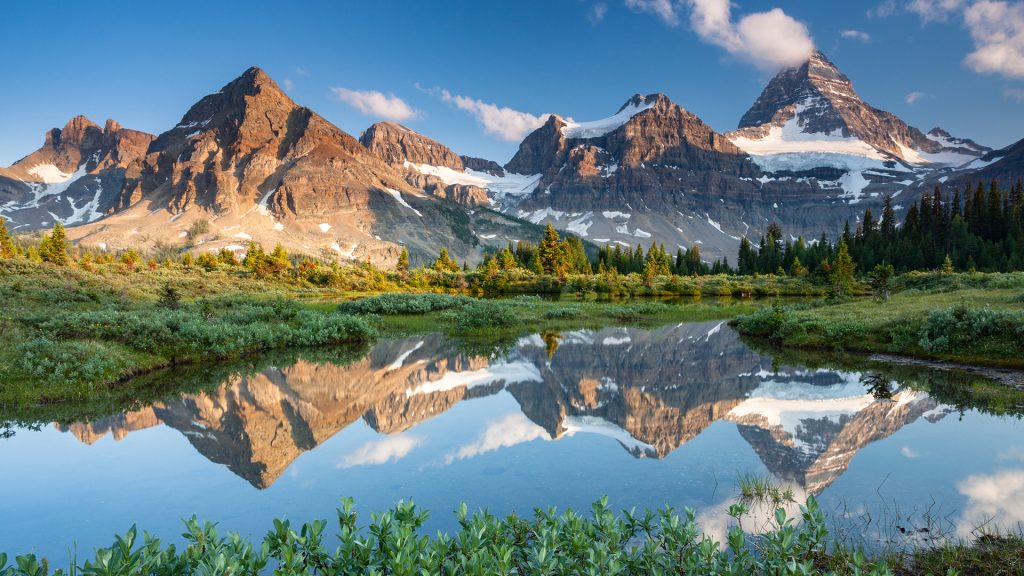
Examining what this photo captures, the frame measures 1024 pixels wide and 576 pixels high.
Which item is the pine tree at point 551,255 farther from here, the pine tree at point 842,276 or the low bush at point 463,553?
the low bush at point 463,553

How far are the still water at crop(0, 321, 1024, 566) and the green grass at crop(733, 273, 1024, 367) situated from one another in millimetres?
3422

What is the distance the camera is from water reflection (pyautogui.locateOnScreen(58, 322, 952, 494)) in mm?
11961

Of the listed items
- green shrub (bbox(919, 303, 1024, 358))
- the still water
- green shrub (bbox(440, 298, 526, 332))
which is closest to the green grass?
green shrub (bbox(919, 303, 1024, 358))

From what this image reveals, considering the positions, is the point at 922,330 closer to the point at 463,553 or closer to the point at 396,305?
the point at 463,553

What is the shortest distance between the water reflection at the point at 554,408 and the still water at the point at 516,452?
0.29 feet

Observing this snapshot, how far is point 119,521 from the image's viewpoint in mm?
8500

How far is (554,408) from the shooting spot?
1593cm

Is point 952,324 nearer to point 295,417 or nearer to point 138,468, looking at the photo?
point 295,417

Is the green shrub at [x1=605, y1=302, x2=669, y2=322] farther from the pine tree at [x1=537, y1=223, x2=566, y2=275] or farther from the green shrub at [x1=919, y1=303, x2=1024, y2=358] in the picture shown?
the pine tree at [x1=537, y1=223, x2=566, y2=275]

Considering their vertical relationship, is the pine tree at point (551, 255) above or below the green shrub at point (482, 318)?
above

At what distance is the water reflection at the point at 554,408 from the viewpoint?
11961 mm

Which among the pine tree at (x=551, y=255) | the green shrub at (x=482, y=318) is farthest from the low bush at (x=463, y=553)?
the pine tree at (x=551, y=255)

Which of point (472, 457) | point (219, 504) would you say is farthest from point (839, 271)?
point (219, 504)

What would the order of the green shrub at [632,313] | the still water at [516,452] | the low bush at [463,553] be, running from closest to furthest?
the low bush at [463,553]
the still water at [516,452]
the green shrub at [632,313]
